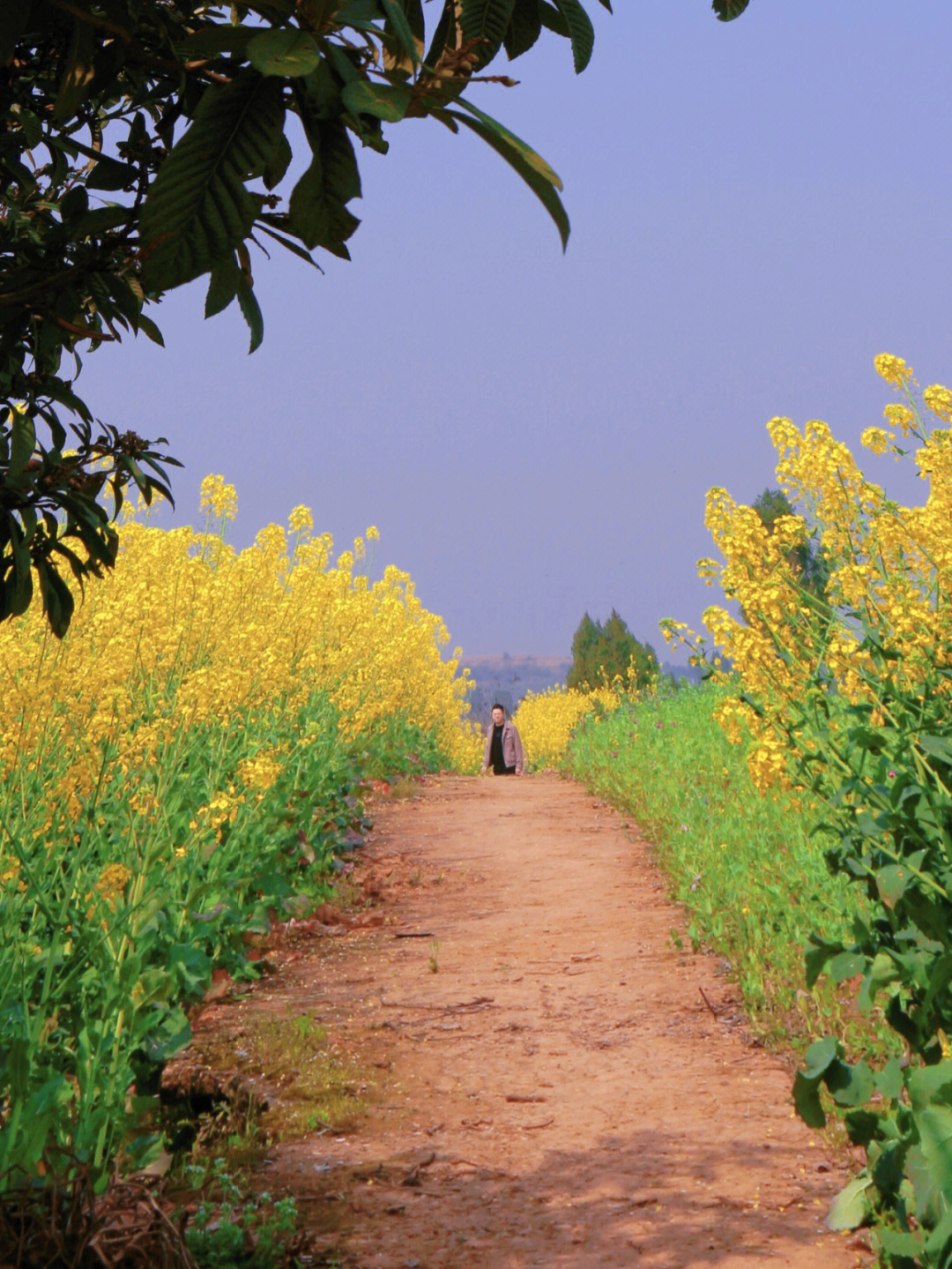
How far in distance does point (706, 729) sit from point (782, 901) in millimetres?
5642

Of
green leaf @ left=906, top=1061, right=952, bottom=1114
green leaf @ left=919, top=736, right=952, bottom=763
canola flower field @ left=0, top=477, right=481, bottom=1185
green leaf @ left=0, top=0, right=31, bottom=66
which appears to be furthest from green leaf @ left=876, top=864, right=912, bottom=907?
green leaf @ left=0, top=0, right=31, bottom=66

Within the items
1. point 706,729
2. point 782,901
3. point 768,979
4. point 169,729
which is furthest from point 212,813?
point 706,729

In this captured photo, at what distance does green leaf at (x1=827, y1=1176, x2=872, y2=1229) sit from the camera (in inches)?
107

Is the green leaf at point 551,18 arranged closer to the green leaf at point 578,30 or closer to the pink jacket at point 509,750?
the green leaf at point 578,30

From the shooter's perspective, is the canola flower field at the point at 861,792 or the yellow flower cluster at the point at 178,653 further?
the yellow flower cluster at the point at 178,653

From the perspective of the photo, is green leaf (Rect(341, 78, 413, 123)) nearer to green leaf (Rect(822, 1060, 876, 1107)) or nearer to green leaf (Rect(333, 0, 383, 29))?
green leaf (Rect(333, 0, 383, 29))

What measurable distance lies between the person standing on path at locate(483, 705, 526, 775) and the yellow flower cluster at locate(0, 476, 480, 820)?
4.62m

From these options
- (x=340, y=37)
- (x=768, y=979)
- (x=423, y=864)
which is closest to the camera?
(x=340, y=37)

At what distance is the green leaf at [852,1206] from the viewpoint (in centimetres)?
273

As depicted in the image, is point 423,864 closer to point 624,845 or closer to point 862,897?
point 624,845

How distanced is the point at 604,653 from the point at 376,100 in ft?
89.6

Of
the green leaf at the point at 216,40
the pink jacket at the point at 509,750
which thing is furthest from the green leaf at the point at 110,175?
the pink jacket at the point at 509,750

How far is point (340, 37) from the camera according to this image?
108 centimetres

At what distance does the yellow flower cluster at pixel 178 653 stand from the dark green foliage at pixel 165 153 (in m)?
1.42
